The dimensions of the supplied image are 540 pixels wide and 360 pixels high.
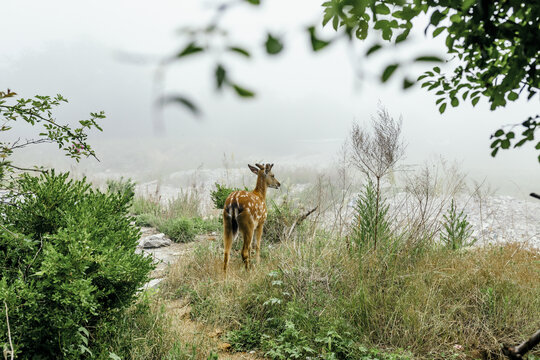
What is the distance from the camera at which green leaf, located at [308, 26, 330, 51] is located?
110 cm

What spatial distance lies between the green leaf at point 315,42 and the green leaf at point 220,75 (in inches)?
17.4

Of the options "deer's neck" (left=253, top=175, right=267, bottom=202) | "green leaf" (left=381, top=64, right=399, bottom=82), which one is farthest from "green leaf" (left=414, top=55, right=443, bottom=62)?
"deer's neck" (left=253, top=175, right=267, bottom=202)

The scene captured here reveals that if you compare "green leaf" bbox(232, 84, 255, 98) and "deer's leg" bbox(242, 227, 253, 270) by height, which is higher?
"green leaf" bbox(232, 84, 255, 98)

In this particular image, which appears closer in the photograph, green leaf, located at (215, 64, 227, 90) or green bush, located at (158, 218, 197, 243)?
green leaf, located at (215, 64, 227, 90)

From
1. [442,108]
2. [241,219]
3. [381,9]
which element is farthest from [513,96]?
[241,219]

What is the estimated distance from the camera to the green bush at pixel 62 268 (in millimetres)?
2492

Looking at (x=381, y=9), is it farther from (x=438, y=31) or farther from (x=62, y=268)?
(x=62, y=268)

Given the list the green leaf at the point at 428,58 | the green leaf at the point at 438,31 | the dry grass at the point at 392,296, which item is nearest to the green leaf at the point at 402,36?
the green leaf at the point at 438,31

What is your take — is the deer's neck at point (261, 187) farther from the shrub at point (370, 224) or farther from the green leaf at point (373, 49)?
the green leaf at point (373, 49)

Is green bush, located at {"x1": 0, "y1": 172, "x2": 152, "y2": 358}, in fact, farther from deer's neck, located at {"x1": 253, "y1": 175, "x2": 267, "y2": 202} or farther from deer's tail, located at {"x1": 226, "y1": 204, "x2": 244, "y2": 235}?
deer's neck, located at {"x1": 253, "y1": 175, "x2": 267, "y2": 202}

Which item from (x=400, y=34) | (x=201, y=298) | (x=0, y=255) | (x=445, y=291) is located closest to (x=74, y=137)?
(x=0, y=255)

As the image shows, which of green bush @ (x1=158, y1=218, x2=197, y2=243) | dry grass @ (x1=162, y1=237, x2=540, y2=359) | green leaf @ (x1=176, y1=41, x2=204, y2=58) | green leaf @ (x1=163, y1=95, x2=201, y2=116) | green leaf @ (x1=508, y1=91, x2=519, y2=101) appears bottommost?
dry grass @ (x1=162, y1=237, x2=540, y2=359)

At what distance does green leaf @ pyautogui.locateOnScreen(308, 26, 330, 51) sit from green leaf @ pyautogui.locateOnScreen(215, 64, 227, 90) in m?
0.44

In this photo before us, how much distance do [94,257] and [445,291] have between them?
3.33 m
